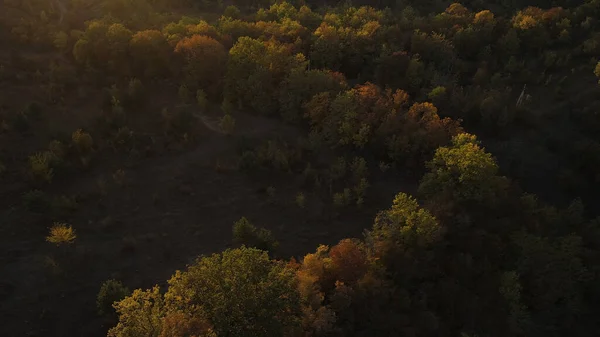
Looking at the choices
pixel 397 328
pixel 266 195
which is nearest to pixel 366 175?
pixel 266 195

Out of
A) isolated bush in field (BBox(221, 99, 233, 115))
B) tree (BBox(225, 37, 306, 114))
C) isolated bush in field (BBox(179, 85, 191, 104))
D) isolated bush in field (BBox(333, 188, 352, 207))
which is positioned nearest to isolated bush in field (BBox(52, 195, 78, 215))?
isolated bush in field (BBox(179, 85, 191, 104))

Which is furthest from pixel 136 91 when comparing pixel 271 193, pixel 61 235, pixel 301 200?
pixel 301 200

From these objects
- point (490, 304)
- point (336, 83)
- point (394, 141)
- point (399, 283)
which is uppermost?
point (336, 83)

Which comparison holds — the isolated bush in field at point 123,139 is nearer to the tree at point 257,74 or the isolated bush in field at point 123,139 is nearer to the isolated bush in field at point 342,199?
the tree at point 257,74

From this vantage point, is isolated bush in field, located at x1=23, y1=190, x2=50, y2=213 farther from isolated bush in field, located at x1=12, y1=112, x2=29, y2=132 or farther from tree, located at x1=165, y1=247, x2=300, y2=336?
tree, located at x1=165, y1=247, x2=300, y2=336

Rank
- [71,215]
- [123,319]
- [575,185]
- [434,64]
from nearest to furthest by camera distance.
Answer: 1. [123,319]
2. [71,215]
3. [575,185]
4. [434,64]

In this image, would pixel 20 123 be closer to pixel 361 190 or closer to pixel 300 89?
pixel 300 89

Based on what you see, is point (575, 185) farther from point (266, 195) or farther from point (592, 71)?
point (266, 195)
